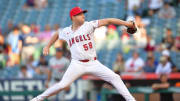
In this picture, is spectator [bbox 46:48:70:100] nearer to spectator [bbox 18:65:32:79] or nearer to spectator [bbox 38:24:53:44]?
spectator [bbox 18:65:32:79]

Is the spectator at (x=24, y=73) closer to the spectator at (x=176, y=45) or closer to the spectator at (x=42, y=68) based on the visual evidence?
the spectator at (x=42, y=68)

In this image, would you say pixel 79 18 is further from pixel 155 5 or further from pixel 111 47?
pixel 155 5

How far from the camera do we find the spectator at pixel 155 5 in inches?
607

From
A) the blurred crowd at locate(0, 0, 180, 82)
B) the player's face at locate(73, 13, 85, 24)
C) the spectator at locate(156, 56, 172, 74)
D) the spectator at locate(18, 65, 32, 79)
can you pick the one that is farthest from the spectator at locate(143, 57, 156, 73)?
the player's face at locate(73, 13, 85, 24)

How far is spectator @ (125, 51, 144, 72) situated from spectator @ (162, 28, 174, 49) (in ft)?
3.52

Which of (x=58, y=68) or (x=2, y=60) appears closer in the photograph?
(x=58, y=68)

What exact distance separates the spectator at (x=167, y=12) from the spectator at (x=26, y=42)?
14.0ft

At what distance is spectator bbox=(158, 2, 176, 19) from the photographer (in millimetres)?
15039

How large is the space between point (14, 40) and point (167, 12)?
5.16 m

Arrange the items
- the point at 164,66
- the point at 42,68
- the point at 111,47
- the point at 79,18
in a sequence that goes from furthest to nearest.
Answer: the point at 111,47
the point at 42,68
the point at 164,66
the point at 79,18

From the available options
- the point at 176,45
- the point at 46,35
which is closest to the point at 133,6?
the point at 176,45

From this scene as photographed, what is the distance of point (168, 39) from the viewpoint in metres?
13.6

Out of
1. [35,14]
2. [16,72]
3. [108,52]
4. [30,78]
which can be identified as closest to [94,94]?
[30,78]

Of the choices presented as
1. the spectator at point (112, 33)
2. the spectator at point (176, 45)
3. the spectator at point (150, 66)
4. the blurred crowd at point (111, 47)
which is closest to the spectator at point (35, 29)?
the blurred crowd at point (111, 47)
